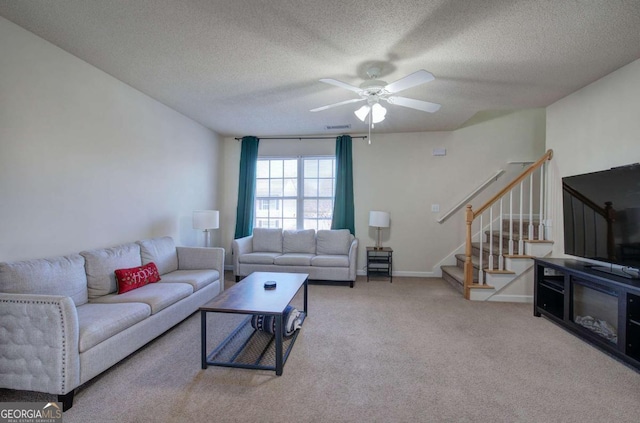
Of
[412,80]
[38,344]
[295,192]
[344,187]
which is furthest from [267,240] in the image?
[412,80]

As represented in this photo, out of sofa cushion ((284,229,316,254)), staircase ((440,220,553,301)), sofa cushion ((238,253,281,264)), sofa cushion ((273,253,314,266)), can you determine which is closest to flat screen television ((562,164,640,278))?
staircase ((440,220,553,301))

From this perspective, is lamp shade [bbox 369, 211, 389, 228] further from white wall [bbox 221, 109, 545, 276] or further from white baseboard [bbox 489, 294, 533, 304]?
white baseboard [bbox 489, 294, 533, 304]

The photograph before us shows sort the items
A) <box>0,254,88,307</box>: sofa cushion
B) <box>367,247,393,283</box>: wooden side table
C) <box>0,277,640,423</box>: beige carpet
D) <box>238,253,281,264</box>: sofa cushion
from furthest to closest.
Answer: <box>367,247,393,283</box>: wooden side table, <box>238,253,281,264</box>: sofa cushion, <box>0,254,88,307</box>: sofa cushion, <box>0,277,640,423</box>: beige carpet

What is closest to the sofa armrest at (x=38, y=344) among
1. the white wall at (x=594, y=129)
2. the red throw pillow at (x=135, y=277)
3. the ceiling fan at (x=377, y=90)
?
the red throw pillow at (x=135, y=277)

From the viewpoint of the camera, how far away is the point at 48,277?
81.3 inches

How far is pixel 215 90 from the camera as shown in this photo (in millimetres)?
3197

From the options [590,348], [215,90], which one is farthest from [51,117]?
[590,348]

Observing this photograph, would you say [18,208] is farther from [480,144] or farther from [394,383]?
[480,144]

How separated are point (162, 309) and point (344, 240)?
9.47ft

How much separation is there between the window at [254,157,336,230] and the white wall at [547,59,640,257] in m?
3.23

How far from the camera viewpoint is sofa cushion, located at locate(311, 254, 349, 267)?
420cm

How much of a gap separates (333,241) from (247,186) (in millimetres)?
1946

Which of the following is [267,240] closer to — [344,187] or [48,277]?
[344,187]

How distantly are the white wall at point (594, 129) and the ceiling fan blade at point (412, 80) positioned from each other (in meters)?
2.07
